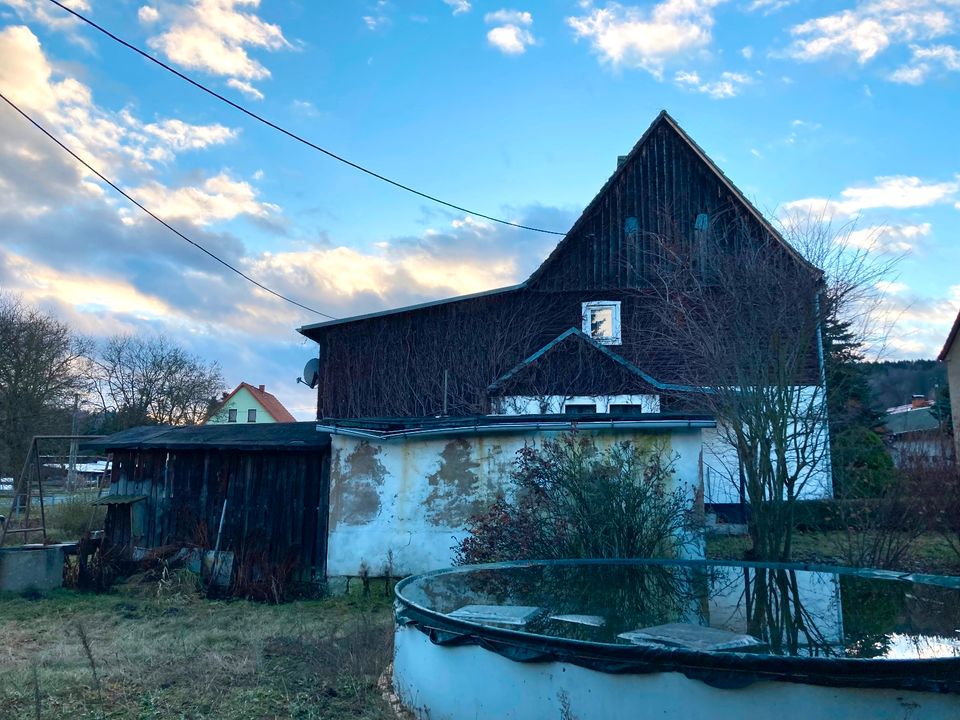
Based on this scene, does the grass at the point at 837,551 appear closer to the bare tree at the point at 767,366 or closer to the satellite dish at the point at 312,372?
the bare tree at the point at 767,366

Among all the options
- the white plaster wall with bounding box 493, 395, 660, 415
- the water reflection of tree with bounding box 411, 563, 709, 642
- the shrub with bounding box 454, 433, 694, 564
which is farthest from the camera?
the white plaster wall with bounding box 493, 395, 660, 415

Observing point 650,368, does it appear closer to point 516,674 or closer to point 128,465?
point 128,465

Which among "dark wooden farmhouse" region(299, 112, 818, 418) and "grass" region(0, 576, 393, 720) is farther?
"dark wooden farmhouse" region(299, 112, 818, 418)

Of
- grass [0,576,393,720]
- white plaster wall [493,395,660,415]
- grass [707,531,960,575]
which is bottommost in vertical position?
grass [0,576,393,720]

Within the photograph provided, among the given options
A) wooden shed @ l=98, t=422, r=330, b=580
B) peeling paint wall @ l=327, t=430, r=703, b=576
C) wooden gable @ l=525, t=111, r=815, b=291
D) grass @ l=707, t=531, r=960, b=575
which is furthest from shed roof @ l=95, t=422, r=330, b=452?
wooden gable @ l=525, t=111, r=815, b=291

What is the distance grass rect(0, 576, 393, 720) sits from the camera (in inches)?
227

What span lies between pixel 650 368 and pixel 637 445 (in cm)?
933

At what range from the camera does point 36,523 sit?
21203 millimetres

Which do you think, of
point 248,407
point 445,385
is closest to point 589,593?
point 445,385

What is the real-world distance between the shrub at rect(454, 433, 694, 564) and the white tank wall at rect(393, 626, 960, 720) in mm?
3311

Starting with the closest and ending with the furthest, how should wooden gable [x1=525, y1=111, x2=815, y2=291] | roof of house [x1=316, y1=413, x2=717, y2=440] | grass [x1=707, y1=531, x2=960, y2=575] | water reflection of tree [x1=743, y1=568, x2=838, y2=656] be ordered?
water reflection of tree [x1=743, y1=568, x2=838, y2=656], roof of house [x1=316, y1=413, x2=717, y2=440], grass [x1=707, y1=531, x2=960, y2=575], wooden gable [x1=525, y1=111, x2=815, y2=291]

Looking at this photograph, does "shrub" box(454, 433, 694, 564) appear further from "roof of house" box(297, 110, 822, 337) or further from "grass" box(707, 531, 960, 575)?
"roof of house" box(297, 110, 822, 337)

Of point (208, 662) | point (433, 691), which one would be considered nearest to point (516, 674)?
point (433, 691)

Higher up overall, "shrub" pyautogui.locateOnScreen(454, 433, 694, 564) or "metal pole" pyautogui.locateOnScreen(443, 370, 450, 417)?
"metal pole" pyautogui.locateOnScreen(443, 370, 450, 417)
